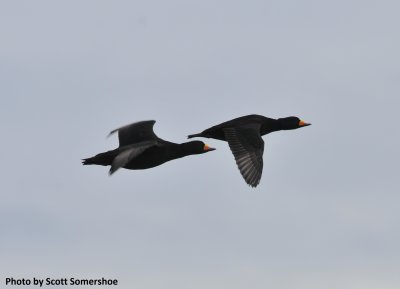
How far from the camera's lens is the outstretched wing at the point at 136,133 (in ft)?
65.2

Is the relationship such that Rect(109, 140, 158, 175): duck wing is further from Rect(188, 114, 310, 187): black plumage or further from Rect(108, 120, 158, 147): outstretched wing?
Rect(188, 114, 310, 187): black plumage

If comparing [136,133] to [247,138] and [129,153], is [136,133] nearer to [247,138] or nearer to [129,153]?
[129,153]

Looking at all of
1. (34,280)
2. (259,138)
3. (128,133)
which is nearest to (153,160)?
(128,133)

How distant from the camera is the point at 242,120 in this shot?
21.7 metres

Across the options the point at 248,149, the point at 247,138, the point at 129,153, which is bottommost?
the point at 129,153

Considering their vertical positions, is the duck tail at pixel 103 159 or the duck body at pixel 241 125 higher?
the duck body at pixel 241 125

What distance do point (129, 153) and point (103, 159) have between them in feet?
4.98

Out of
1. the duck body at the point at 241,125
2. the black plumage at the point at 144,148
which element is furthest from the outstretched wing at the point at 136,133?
the duck body at the point at 241,125

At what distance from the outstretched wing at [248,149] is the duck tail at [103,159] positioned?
221cm

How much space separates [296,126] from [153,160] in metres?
4.35

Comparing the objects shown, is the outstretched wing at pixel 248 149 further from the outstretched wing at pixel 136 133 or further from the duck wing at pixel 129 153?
the duck wing at pixel 129 153

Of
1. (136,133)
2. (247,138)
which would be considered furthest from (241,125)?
(136,133)

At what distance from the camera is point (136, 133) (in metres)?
20.1

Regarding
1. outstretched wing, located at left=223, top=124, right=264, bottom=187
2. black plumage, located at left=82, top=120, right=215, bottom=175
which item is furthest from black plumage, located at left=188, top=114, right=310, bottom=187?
black plumage, located at left=82, top=120, right=215, bottom=175
